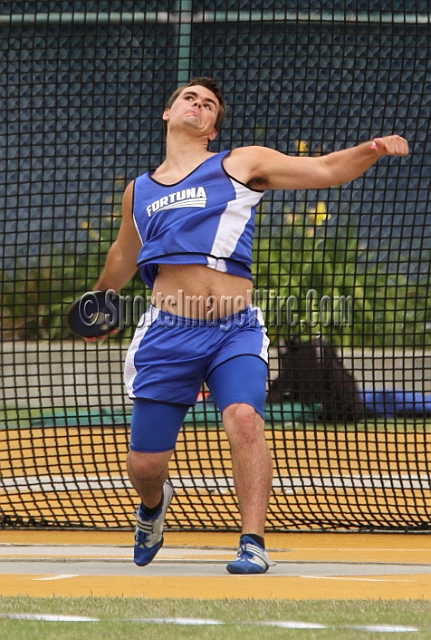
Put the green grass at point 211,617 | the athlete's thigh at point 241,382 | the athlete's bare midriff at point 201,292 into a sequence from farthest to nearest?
the athlete's bare midriff at point 201,292 → the athlete's thigh at point 241,382 → the green grass at point 211,617

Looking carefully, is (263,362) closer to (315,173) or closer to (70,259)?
(315,173)

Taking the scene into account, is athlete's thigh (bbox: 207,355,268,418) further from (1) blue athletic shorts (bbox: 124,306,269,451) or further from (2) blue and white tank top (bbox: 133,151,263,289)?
(2) blue and white tank top (bbox: 133,151,263,289)

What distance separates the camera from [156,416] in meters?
4.14

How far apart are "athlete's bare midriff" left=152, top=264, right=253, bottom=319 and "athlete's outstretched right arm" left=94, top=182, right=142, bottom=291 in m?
0.36

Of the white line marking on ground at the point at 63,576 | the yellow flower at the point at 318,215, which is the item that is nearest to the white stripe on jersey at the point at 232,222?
the white line marking on ground at the point at 63,576

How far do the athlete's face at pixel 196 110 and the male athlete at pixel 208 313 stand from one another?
175 millimetres

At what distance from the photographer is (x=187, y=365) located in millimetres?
4090

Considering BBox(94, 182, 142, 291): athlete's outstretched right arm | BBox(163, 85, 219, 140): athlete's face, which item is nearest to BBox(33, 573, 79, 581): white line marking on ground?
BBox(94, 182, 142, 291): athlete's outstretched right arm

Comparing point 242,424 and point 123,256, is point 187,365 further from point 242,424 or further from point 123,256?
point 123,256

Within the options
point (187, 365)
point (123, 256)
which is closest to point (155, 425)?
point (187, 365)

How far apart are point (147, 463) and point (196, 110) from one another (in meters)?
1.52

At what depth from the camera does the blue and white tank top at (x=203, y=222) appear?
13.6 feet

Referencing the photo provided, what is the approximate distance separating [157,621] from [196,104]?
7.58ft

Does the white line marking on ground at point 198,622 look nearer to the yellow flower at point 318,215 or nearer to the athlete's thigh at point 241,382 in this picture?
the athlete's thigh at point 241,382
